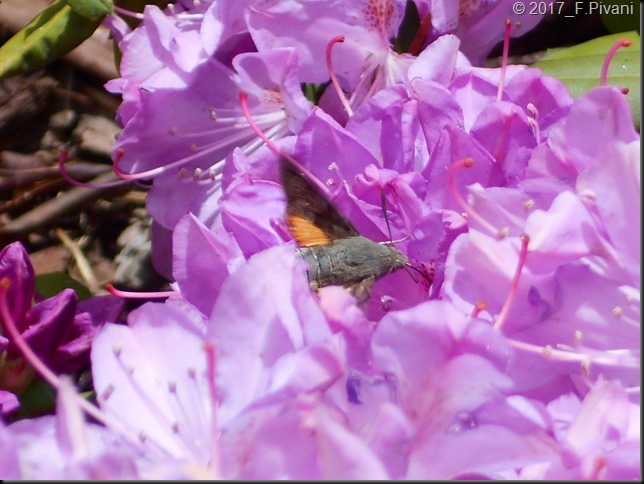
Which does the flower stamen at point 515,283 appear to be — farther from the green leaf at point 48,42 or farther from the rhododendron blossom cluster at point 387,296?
the green leaf at point 48,42

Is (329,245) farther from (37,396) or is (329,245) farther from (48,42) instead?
(48,42)

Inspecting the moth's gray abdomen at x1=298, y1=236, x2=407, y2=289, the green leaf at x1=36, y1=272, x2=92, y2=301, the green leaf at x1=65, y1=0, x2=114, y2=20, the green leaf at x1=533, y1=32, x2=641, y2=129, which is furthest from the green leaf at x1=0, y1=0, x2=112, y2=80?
the green leaf at x1=533, y1=32, x2=641, y2=129

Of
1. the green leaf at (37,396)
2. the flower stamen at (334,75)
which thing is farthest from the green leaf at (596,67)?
the green leaf at (37,396)

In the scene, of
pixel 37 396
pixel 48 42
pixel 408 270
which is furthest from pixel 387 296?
pixel 48 42

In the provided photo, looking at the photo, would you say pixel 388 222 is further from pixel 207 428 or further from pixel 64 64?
pixel 64 64

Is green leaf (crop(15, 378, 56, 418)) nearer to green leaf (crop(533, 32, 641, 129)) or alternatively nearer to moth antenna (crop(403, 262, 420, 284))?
moth antenna (crop(403, 262, 420, 284))

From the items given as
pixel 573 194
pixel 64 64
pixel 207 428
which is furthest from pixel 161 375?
pixel 64 64
